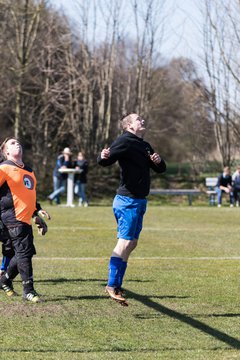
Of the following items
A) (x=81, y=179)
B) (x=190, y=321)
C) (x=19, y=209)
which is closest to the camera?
(x=190, y=321)

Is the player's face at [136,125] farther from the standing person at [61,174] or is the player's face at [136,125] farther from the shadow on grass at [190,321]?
the standing person at [61,174]

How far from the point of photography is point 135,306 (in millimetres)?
8492

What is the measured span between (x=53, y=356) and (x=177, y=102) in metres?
60.1

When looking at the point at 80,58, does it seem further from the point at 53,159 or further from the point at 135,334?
the point at 135,334

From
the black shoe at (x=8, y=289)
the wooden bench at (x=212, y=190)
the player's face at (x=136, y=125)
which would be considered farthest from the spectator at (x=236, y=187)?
the player's face at (x=136, y=125)

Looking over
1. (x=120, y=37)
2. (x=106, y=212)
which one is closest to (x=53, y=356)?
(x=106, y=212)

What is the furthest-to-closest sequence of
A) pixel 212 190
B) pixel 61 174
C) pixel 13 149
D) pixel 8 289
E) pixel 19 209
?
pixel 212 190 < pixel 61 174 < pixel 8 289 < pixel 13 149 < pixel 19 209

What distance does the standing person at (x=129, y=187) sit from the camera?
8.62 metres

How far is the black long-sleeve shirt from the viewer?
861 cm

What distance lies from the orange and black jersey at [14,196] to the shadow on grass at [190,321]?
159 centimetres

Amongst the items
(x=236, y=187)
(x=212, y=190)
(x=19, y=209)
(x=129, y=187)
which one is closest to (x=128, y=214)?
(x=129, y=187)

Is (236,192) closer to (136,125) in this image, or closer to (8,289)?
(8,289)

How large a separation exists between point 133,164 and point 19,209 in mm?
1357

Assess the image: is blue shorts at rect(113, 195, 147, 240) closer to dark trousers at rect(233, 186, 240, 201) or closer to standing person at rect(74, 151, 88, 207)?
standing person at rect(74, 151, 88, 207)
